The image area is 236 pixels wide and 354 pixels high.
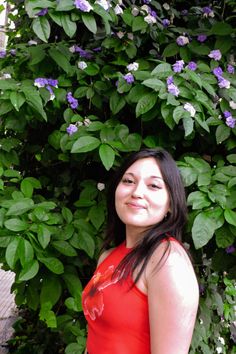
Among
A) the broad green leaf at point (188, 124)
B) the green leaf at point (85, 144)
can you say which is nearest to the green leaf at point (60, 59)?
the green leaf at point (85, 144)

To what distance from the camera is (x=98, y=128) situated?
1655 mm

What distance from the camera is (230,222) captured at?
1.35 m

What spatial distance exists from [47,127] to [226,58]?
0.88 m

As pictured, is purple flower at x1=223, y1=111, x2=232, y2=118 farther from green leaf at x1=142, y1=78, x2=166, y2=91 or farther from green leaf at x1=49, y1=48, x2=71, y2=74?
green leaf at x1=49, y1=48, x2=71, y2=74

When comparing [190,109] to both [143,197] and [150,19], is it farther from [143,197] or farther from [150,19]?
[150,19]

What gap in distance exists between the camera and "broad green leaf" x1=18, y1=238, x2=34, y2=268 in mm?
1359

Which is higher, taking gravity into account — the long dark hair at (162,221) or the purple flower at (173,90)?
the purple flower at (173,90)

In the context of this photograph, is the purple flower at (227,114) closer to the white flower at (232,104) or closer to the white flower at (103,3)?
the white flower at (232,104)

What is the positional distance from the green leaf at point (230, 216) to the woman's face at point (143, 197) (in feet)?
0.90

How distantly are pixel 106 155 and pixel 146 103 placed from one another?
0.24 meters

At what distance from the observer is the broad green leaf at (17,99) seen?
5.01ft

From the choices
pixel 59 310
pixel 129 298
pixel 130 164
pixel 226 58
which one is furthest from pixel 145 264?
pixel 59 310

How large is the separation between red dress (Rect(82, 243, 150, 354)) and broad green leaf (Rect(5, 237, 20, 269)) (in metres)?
0.28

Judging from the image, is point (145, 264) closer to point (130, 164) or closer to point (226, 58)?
point (130, 164)
